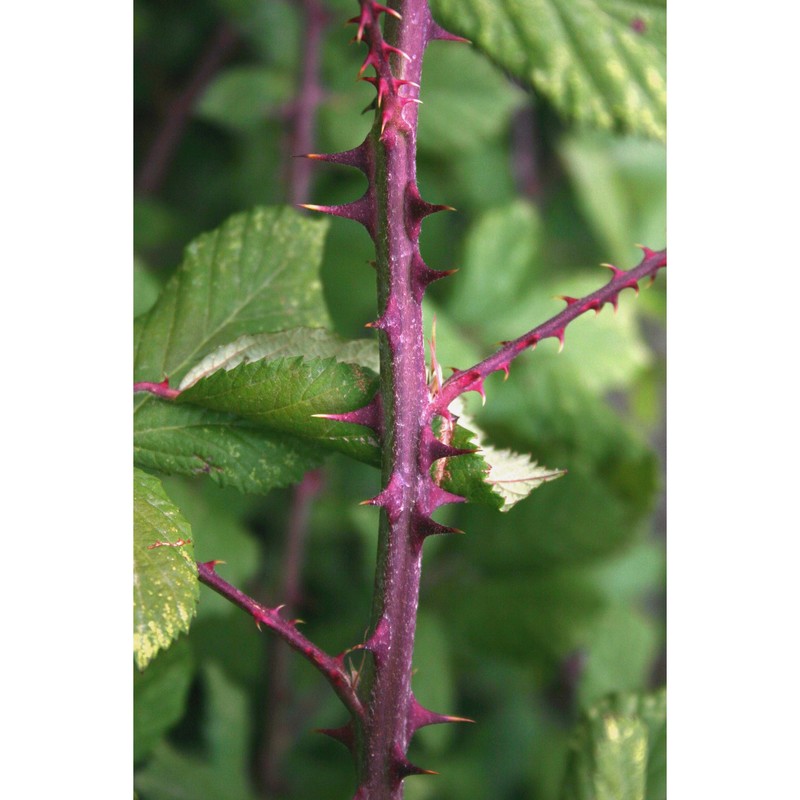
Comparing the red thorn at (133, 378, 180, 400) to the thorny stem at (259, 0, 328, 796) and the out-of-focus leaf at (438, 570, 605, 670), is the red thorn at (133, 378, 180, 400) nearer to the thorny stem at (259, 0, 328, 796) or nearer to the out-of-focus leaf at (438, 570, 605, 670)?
the thorny stem at (259, 0, 328, 796)

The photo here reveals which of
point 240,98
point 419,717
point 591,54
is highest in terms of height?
point 240,98

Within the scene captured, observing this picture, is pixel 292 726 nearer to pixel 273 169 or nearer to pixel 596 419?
pixel 596 419

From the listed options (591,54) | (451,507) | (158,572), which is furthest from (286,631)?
(451,507)

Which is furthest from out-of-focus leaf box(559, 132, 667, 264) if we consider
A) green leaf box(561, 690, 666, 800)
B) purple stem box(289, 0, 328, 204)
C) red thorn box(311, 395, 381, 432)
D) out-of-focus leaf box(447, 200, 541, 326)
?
red thorn box(311, 395, 381, 432)

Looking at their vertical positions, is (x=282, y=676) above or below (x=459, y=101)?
below

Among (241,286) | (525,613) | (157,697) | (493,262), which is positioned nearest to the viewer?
(241,286)

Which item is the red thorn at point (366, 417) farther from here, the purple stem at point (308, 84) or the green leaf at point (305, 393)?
the purple stem at point (308, 84)

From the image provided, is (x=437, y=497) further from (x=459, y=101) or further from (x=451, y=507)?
(x=459, y=101)
